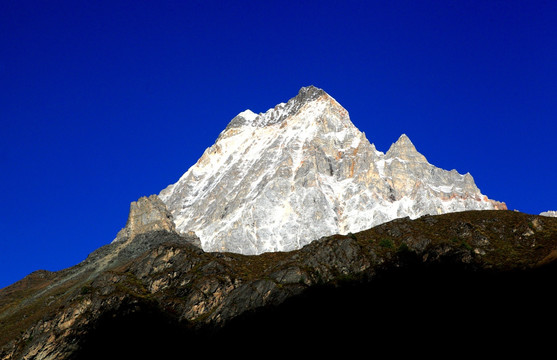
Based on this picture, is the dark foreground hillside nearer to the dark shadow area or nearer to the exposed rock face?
the dark shadow area

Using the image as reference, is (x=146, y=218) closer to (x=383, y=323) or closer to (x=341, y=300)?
(x=341, y=300)

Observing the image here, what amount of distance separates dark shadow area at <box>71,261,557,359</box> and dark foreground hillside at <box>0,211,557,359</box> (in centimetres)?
15

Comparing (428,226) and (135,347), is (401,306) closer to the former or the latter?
(428,226)

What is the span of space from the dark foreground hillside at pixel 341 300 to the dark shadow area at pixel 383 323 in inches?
6.0

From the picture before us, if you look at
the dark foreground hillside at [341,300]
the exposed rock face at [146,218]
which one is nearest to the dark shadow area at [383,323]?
the dark foreground hillside at [341,300]

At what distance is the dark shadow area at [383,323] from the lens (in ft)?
177

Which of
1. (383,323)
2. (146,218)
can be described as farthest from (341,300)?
(146,218)

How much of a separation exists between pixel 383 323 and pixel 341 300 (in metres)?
7.59

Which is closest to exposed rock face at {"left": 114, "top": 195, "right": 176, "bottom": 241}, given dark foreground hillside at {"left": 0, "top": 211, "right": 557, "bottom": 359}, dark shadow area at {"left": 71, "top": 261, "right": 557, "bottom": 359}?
dark foreground hillside at {"left": 0, "top": 211, "right": 557, "bottom": 359}

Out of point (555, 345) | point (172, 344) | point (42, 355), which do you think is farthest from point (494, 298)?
point (42, 355)

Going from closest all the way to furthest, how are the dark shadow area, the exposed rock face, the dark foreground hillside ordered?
1. the dark shadow area
2. the dark foreground hillside
3. the exposed rock face

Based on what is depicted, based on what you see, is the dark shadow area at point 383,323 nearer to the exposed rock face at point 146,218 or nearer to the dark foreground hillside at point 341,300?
the dark foreground hillside at point 341,300

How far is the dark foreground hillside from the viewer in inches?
2226

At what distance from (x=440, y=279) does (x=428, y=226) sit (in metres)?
22.3
